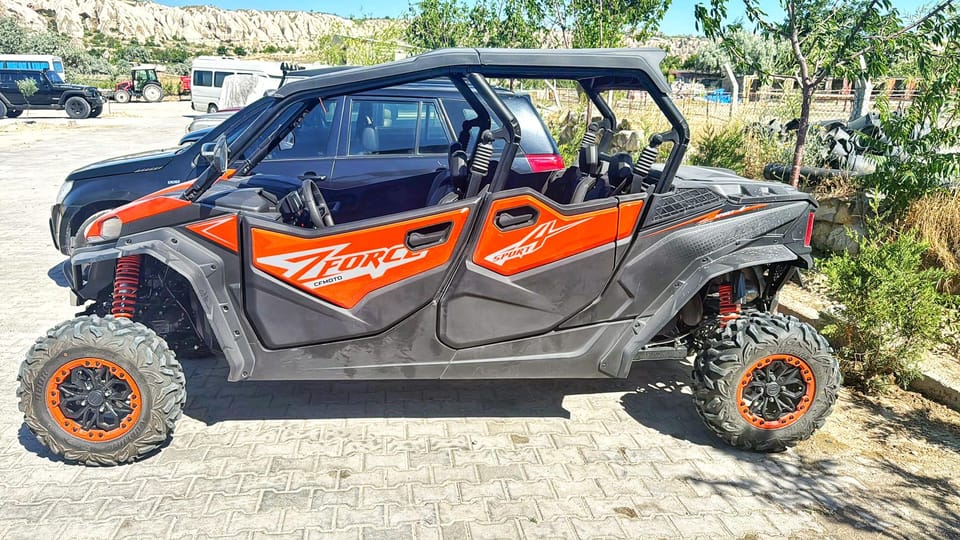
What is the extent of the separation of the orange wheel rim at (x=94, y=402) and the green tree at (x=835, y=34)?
545cm

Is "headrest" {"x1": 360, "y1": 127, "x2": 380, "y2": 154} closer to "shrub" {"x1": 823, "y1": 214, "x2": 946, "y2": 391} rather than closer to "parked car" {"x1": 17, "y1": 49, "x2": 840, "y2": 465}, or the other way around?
"parked car" {"x1": 17, "y1": 49, "x2": 840, "y2": 465}

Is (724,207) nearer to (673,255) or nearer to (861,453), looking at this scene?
(673,255)

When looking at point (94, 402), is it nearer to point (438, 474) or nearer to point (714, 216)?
point (438, 474)

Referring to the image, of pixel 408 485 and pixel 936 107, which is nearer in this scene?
pixel 408 485

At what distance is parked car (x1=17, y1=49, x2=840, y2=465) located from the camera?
3369mm

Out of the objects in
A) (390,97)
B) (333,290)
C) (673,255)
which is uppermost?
(390,97)

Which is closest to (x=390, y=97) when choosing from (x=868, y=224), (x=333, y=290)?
(x=333, y=290)

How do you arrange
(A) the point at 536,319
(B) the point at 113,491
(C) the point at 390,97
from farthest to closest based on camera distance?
(C) the point at 390,97
(A) the point at 536,319
(B) the point at 113,491

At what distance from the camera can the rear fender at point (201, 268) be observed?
338 centimetres

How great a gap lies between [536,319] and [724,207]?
1172 mm

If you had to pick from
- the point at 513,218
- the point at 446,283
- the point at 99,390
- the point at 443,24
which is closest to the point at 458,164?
the point at 513,218

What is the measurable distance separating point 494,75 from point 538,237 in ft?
2.78

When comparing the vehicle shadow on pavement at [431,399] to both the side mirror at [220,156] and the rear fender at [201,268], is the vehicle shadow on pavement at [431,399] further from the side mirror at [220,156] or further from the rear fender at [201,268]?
the side mirror at [220,156]

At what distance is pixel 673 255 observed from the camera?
3.62 meters
